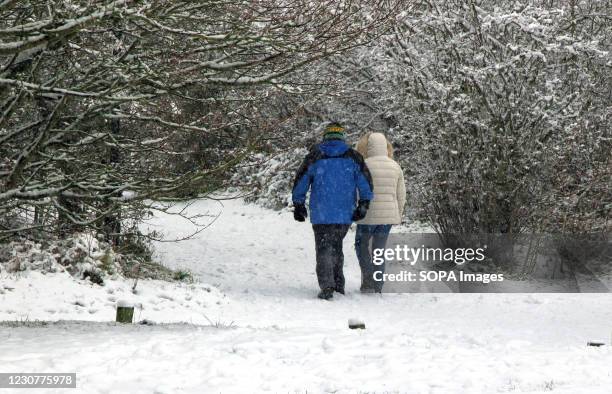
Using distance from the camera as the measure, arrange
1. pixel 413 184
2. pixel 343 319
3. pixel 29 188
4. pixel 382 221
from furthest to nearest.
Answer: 1. pixel 413 184
2. pixel 382 221
3. pixel 343 319
4. pixel 29 188

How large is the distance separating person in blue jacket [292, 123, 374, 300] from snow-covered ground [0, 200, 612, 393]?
2.18ft

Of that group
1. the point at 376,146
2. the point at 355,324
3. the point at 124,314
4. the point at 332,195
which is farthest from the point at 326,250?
the point at 124,314

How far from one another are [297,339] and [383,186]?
4368mm

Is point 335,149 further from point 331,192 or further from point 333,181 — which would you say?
point 331,192

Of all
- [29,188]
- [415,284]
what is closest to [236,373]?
[29,188]

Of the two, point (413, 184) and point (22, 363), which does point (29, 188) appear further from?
point (413, 184)

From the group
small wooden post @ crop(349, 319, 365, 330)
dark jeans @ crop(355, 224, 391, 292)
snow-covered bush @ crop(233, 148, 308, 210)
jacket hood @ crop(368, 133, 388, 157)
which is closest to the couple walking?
dark jeans @ crop(355, 224, 391, 292)

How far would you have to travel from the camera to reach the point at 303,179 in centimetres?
1044

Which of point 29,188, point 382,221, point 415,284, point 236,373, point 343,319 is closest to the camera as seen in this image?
point 236,373

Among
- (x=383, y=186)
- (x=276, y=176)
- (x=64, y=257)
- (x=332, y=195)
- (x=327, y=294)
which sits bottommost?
(x=327, y=294)

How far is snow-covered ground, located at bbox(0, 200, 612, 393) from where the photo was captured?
18.3 ft

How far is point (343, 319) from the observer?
945cm

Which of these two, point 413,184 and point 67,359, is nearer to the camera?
point 67,359

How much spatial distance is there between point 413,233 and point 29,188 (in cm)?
1006
